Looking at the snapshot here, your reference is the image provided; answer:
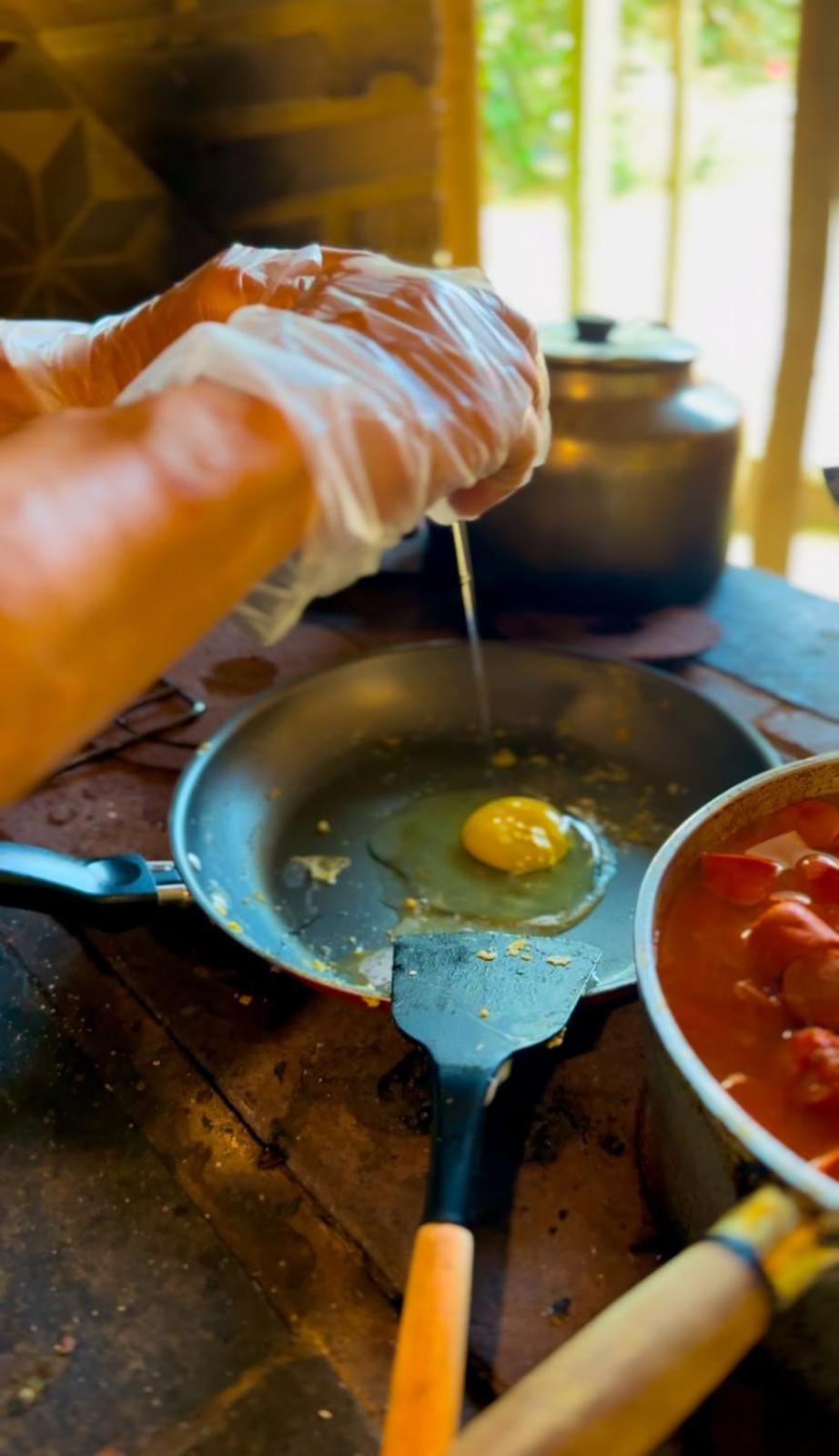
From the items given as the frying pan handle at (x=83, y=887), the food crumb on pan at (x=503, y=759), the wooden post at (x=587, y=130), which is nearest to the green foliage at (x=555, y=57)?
the wooden post at (x=587, y=130)

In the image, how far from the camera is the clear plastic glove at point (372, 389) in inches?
32.8

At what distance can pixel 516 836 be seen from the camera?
134cm

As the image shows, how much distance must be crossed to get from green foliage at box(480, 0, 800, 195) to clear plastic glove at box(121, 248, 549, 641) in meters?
4.95

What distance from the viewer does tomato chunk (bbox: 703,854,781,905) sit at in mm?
915

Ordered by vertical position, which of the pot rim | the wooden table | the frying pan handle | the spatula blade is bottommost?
the wooden table

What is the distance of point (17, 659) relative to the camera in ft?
2.27

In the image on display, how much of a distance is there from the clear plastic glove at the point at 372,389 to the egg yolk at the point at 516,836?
0.47 metres

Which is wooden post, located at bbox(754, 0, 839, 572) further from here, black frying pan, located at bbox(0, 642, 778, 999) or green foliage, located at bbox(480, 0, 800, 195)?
green foliage, located at bbox(480, 0, 800, 195)

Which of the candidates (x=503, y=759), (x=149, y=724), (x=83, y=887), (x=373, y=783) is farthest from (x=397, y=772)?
(x=83, y=887)

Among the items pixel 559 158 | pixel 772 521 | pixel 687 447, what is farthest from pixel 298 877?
pixel 559 158

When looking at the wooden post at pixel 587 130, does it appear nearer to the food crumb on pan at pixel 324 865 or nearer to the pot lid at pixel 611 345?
the pot lid at pixel 611 345

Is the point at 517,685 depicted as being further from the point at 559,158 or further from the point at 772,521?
the point at 559,158

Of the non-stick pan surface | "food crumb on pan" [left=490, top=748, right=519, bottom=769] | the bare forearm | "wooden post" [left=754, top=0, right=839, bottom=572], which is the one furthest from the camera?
"wooden post" [left=754, top=0, right=839, bottom=572]

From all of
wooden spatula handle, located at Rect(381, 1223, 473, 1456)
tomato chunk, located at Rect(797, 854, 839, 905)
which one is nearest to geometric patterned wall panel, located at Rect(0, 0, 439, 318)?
tomato chunk, located at Rect(797, 854, 839, 905)
